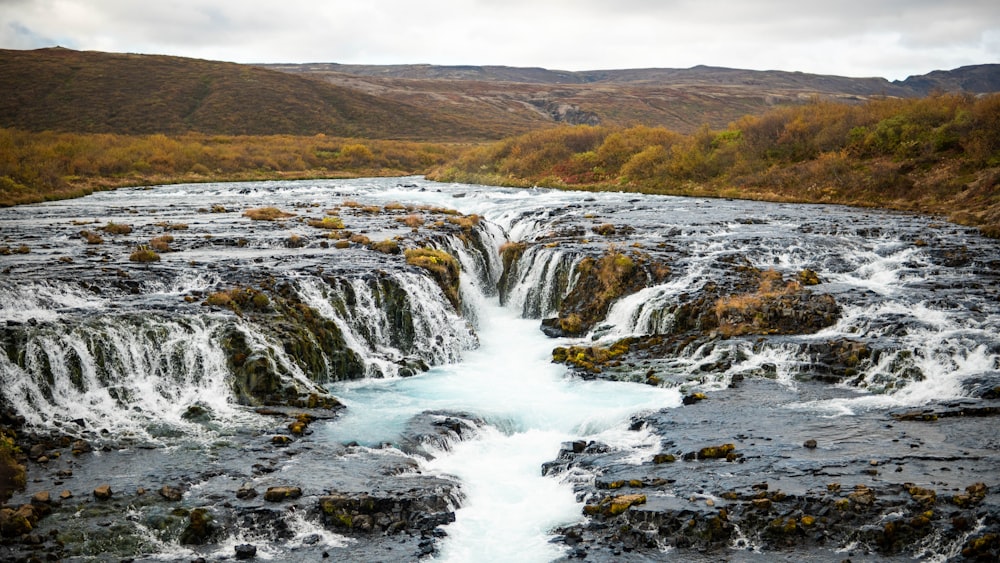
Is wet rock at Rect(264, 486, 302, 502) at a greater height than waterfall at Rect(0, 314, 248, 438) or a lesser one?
lesser

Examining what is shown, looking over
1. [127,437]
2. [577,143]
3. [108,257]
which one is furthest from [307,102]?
[127,437]

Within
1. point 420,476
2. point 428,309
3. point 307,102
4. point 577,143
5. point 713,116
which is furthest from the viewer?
point 713,116

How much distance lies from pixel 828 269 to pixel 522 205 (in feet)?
77.1

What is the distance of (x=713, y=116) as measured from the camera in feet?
634

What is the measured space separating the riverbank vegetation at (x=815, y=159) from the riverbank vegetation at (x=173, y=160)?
81.8 ft

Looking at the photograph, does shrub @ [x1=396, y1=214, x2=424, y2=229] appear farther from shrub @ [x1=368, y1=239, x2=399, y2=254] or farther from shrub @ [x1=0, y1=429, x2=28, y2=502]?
shrub @ [x1=0, y1=429, x2=28, y2=502]

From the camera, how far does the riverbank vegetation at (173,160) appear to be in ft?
182

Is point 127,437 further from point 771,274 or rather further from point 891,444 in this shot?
point 771,274

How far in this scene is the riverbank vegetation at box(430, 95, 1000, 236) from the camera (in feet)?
143

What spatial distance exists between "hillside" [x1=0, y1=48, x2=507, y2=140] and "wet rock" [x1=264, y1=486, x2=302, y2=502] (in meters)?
118

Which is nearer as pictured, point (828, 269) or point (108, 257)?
point (108, 257)

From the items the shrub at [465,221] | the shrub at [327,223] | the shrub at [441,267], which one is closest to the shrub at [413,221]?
the shrub at [465,221]

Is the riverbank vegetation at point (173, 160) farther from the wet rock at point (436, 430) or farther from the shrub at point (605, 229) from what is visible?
the wet rock at point (436, 430)

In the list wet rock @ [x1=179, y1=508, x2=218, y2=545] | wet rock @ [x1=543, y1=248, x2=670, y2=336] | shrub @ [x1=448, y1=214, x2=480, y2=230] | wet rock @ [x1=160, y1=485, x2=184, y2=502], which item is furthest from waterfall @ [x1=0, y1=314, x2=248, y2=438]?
shrub @ [x1=448, y1=214, x2=480, y2=230]
